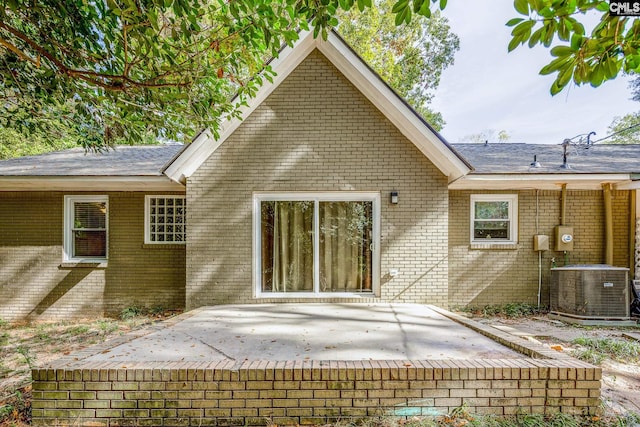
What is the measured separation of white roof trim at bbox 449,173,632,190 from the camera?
6.49 m

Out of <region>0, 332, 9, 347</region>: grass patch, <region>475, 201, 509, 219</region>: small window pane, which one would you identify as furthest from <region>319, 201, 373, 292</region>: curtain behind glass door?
<region>0, 332, 9, 347</region>: grass patch

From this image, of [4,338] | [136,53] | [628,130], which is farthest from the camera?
[628,130]

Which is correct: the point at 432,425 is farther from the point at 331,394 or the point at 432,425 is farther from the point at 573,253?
the point at 573,253

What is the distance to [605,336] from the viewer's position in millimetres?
5605

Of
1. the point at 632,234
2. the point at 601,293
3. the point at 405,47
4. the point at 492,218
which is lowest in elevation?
the point at 601,293

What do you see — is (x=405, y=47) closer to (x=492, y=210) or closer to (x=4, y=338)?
(x=492, y=210)

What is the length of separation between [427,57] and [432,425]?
1837 cm

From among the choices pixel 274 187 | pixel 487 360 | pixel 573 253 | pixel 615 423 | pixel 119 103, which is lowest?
pixel 615 423

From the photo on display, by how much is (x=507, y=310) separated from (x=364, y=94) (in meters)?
5.95

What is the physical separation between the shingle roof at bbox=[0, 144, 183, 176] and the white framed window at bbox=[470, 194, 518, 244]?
7347 mm

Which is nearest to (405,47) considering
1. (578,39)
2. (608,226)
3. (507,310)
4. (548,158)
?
(548,158)

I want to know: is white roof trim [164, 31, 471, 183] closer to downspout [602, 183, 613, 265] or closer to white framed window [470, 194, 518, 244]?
white framed window [470, 194, 518, 244]

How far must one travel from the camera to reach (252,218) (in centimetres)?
642

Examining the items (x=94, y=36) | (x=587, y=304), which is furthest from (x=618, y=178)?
(x=94, y=36)
